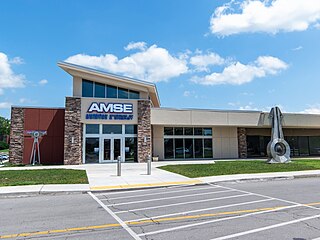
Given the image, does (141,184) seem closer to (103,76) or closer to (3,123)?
(103,76)

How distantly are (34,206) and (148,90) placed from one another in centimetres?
2181

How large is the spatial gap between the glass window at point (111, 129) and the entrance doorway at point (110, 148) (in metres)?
0.55

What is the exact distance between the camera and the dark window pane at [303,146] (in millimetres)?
35000

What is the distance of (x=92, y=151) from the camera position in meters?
24.8

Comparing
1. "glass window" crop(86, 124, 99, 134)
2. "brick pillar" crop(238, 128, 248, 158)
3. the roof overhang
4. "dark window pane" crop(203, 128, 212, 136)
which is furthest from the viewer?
"brick pillar" crop(238, 128, 248, 158)

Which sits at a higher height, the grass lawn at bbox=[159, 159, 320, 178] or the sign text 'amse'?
the sign text 'amse'

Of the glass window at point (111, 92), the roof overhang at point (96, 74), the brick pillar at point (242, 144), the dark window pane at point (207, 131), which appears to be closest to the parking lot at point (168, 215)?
the roof overhang at point (96, 74)

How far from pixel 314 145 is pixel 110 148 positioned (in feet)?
84.4

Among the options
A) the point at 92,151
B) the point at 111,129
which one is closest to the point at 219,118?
the point at 111,129

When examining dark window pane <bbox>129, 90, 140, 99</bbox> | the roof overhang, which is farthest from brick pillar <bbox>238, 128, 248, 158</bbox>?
dark window pane <bbox>129, 90, 140, 99</bbox>

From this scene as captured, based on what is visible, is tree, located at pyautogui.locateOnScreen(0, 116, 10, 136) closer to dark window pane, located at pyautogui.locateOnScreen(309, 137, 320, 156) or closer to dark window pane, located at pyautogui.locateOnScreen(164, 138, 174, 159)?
dark window pane, located at pyautogui.locateOnScreen(164, 138, 174, 159)

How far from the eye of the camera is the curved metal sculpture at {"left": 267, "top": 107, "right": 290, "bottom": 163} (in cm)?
2338

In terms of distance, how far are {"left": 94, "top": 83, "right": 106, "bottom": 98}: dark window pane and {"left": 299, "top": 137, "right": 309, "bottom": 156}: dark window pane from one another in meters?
24.3

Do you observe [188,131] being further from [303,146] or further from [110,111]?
[303,146]
